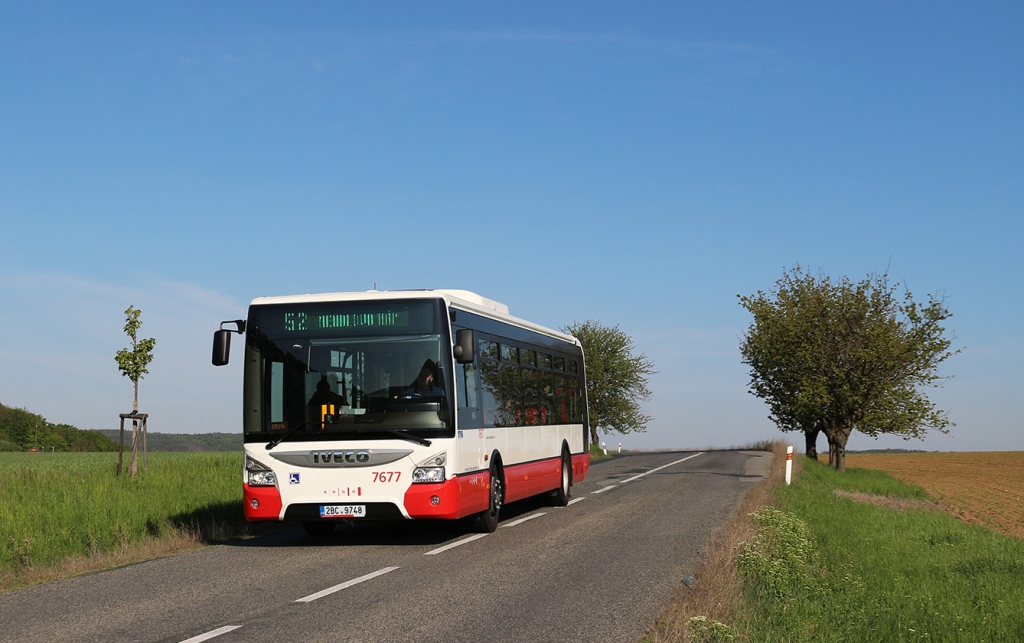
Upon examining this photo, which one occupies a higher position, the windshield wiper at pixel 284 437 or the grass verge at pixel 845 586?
the windshield wiper at pixel 284 437

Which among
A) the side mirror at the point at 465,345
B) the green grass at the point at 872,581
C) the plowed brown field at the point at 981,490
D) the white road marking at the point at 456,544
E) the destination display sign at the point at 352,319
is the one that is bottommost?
the plowed brown field at the point at 981,490

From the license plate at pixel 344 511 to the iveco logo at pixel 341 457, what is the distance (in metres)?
0.52

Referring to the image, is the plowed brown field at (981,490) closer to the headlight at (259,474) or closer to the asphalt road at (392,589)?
the asphalt road at (392,589)

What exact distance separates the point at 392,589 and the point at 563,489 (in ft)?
33.5

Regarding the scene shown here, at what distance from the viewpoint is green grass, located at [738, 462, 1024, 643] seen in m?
8.09

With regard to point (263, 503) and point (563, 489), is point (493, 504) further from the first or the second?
point (563, 489)

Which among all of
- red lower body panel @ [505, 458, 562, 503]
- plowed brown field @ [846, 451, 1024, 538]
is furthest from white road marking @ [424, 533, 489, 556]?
plowed brown field @ [846, 451, 1024, 538]

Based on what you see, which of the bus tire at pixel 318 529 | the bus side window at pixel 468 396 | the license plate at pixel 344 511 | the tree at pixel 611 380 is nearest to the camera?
the license plate at pixel 344 511

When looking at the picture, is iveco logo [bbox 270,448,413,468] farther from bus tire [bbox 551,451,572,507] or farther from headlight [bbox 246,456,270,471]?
bus tire [bbox 551,451,572,507]

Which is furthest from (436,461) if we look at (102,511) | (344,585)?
(102,511)

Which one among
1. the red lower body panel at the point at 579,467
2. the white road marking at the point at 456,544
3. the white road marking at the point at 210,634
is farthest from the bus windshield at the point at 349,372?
the red lower body panel at the point at 579,467

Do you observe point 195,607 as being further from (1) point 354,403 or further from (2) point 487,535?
(2) point 487,535

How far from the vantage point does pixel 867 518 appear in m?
19.2

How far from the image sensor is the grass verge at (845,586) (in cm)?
773
